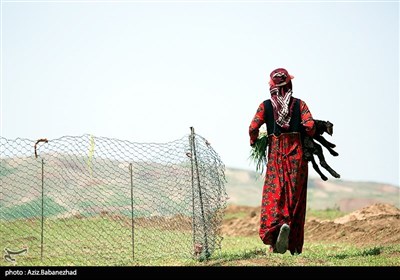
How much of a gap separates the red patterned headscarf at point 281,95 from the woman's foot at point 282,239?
1.47 m

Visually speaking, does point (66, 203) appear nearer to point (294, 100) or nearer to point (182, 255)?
point (182, 255)

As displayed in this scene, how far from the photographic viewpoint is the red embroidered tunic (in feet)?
38.2

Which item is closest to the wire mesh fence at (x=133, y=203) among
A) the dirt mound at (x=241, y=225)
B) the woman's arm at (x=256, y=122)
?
the woman's arm at (x=256, y=122)

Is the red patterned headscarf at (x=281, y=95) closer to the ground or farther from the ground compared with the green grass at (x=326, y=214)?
farther from the ground

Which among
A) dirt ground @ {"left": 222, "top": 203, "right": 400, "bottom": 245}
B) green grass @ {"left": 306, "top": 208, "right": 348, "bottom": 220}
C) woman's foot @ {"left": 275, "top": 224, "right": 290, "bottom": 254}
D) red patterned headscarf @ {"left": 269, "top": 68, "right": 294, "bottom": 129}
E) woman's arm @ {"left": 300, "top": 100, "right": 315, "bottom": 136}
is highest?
red patterned headscarf @ {"left": 269, "top": 68, "right": 294, "bottom": 129}

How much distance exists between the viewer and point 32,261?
1160 centimetres

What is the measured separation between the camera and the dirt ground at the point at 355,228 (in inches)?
676

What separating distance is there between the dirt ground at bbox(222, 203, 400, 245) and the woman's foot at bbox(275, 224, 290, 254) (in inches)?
206

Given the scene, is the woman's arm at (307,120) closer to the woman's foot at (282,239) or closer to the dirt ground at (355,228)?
the woman's foot at (282,239)

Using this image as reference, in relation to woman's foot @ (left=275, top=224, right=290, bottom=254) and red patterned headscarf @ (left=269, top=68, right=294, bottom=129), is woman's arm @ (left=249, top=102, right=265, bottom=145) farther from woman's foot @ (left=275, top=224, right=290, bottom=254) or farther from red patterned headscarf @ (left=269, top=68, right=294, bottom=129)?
woman's foot @ (left=275, top=224, right=290, bottom=254)

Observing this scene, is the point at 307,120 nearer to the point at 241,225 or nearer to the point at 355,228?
the point at 355,228

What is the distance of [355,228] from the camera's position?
1884cm

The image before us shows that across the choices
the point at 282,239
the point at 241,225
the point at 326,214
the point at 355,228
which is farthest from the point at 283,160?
the point at 326,214

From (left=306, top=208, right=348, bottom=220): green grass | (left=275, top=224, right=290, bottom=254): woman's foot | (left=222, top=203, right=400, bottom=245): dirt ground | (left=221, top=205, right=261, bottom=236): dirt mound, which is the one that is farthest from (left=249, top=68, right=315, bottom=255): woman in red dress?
(left=306, top=208, right=348, bottom=220): green grass
